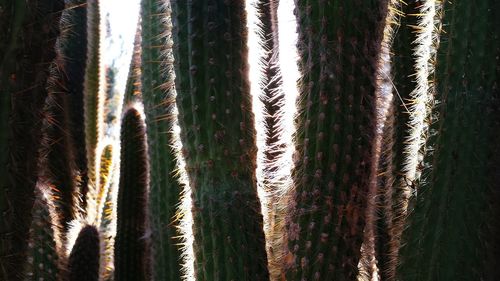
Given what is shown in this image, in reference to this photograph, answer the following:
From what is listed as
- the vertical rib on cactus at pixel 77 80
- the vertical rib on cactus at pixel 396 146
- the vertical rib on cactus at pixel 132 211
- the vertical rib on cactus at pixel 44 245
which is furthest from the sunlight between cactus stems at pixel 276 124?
the vertical rib on cactus at pixel 77 80

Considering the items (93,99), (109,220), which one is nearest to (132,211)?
(109,220)

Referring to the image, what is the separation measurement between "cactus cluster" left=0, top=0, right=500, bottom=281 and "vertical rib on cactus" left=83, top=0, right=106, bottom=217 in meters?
1.29

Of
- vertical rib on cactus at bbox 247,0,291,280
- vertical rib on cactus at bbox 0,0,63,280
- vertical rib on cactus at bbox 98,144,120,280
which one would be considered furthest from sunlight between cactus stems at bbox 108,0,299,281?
vertical rib on cactus at bbox 98,144,120,280

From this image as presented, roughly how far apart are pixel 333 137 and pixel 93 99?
2.49 m

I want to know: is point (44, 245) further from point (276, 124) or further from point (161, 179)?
point (276, 124)

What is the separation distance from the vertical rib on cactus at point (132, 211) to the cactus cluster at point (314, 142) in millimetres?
828

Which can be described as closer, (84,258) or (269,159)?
(269,159)

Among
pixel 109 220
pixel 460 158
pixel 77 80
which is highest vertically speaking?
pixel 77 80

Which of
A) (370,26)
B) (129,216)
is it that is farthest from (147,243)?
(370,26)

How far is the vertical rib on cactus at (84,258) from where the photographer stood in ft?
11.9

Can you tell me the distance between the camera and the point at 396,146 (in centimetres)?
308

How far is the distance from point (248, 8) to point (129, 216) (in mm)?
1533

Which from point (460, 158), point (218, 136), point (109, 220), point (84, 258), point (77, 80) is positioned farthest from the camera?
point (109, 220)

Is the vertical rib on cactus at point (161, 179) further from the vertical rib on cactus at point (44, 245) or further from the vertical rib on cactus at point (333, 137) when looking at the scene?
the vertical rib on cactus at point (333, 137)
